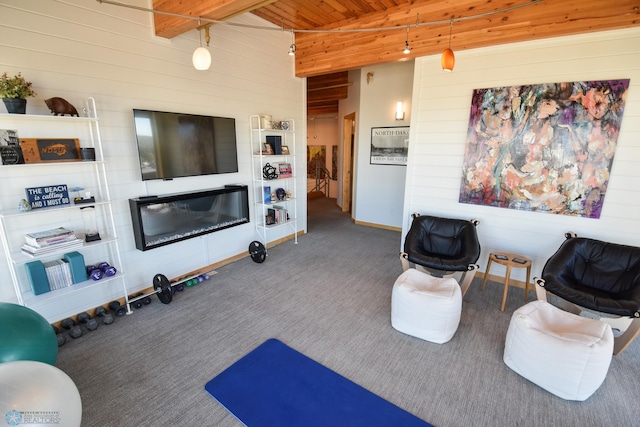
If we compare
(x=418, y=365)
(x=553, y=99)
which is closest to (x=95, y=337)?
(x=418, y=365)

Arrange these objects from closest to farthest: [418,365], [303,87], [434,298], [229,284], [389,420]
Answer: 1. [389,420]
2. [418,365]
3. [434,298]
4. [229,284]
5. [303,87]

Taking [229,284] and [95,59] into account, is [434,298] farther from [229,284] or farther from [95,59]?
[95,59]

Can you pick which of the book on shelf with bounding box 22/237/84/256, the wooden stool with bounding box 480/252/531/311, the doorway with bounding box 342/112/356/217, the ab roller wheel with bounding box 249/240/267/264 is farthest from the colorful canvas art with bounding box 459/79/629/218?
the book on shelf with bounding box 22/237/84/256

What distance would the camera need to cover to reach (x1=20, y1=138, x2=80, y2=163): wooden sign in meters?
2.32

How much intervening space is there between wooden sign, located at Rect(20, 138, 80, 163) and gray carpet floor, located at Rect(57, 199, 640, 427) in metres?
1.58

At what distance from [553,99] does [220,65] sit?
3.83 meters

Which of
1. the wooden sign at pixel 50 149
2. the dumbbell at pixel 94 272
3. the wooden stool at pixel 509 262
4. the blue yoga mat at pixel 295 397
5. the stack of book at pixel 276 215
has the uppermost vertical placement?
the wooden sign at pixel 50 149

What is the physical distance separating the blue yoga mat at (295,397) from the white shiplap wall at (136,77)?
187cm

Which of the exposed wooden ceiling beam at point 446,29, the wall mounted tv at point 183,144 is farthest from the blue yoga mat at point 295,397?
the exposed wooden ceiling beam at point 446,29

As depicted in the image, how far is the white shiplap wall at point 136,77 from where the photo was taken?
7.92 feet

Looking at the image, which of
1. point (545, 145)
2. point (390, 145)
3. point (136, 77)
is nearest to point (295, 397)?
point (136, 77)

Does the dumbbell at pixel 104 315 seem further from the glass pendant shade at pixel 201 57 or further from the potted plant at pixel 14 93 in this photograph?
the glass pendant shade at pixel 201 57

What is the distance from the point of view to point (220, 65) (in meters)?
3.74

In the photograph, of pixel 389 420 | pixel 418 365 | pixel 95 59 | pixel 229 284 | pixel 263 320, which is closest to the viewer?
pixel 389 420
